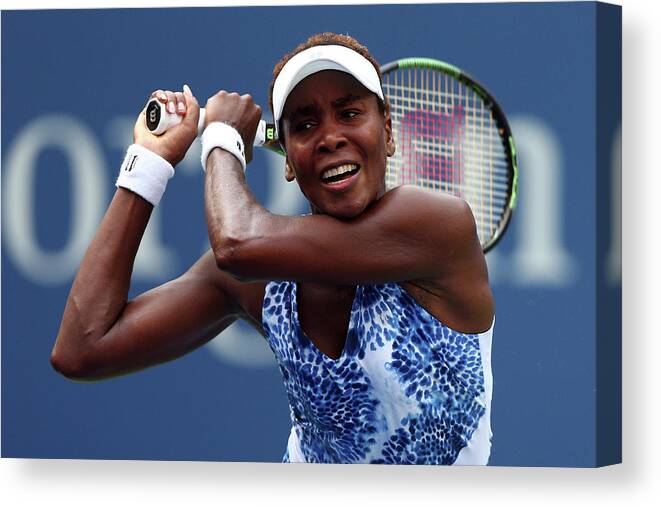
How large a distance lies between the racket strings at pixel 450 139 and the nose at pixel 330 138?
2.31m

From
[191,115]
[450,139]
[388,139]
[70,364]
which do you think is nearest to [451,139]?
[450,139]

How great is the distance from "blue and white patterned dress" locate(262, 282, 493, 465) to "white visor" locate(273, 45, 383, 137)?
0.54 metres

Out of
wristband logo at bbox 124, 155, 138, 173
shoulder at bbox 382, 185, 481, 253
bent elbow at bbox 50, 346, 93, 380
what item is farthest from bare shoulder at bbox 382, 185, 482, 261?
bent elbow at bbox 50, 346, 93, 380

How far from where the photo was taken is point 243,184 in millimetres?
3766

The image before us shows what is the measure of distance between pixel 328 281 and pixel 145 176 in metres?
0.58

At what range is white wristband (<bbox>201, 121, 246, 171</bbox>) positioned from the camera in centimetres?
384

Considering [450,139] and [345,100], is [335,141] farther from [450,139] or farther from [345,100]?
[450,139]

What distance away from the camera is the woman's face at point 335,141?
3713 millimetres

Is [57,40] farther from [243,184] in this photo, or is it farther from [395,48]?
[243,184]

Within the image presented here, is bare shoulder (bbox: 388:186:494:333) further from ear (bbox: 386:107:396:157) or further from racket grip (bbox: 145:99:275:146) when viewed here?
racket grip (bbox: 145:99:275:146)

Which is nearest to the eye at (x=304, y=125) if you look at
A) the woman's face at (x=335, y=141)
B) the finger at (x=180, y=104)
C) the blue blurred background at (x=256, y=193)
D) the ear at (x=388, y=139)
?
the woman's face at (x=335, y=141)

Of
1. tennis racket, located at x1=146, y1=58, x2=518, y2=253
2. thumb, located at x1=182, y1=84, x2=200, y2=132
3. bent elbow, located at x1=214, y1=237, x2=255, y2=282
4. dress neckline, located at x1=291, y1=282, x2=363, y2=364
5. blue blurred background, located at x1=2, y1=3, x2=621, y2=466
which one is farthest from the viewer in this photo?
blue blurred background, located at x1=2, y1=3, x2=621, y2=466

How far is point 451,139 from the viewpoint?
20.6ft

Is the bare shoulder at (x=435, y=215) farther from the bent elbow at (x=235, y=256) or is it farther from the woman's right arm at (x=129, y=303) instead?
the woman's right arm at (x=129, y=303)
